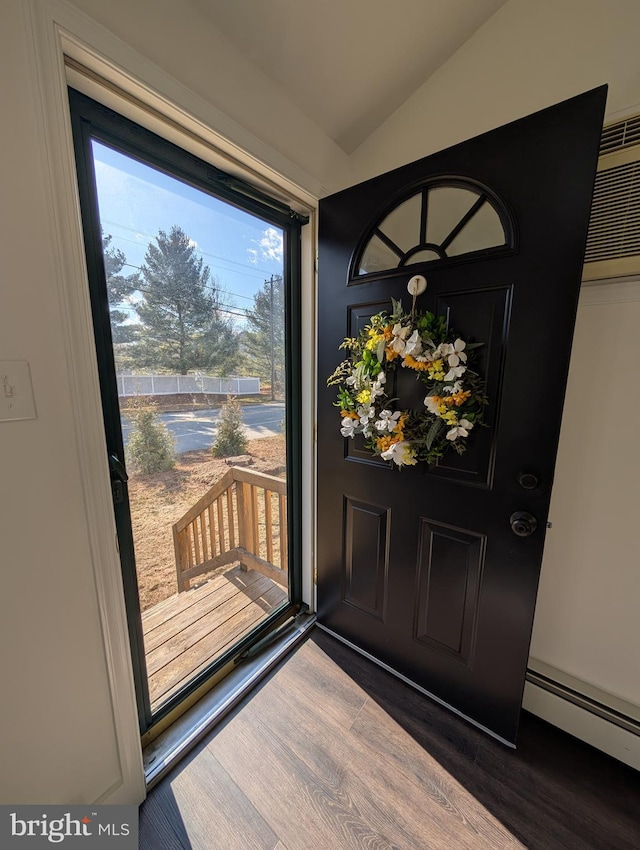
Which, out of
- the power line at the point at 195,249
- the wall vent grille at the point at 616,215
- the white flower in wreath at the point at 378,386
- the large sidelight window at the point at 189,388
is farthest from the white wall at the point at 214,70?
the wall vent grille at the point at 616,215

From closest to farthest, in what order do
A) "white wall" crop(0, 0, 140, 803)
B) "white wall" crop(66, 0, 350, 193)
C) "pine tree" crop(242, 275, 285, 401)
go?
1. "white wall" crop(0, 0, 140, 803)
2. "white wall" crop(66, 0, 350, 193)
3. "pine tree" crop(242, 275, 285, 401)

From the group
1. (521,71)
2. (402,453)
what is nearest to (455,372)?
(402,453)

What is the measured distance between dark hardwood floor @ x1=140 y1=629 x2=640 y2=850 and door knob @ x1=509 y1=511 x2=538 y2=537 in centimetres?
89

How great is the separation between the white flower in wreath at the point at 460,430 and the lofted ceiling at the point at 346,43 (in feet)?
A: 4.55

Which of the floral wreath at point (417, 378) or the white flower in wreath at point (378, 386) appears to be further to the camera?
the white flower in wreath at point (378, 386)

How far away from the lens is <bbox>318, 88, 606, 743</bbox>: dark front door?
0.95m

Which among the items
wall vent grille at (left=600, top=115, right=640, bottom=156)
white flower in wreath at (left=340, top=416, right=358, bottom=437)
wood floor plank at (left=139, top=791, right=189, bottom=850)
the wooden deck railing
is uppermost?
wall vent grille at (left=600, top=115, right=640, bottom=156)

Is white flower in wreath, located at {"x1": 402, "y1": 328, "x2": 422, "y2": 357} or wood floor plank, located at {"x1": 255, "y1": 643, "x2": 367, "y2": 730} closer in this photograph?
white flower in wreath, located at {"x1": 402, "y1": 328, "x2": 422, "y2": 357}

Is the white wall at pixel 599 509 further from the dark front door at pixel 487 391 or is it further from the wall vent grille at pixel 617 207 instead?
the dark front door at pixel 487 391

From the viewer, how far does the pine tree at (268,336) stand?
4.69 feet

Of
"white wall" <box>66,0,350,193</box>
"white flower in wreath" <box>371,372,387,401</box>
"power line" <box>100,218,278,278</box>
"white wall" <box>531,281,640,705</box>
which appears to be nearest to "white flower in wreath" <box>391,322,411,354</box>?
"white flower in wreath" <box>371,372,387,401</box>

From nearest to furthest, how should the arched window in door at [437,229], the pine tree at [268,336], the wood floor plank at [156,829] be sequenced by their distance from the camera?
the wood floor plank at [156,829]
the arched window in door at [437,229]
the pine tree at [268,336]

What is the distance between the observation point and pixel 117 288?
3.30 ft

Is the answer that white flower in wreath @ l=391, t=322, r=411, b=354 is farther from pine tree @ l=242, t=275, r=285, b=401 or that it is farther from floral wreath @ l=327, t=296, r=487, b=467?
pine tree @ l=242, t=275, r=285, b=401
